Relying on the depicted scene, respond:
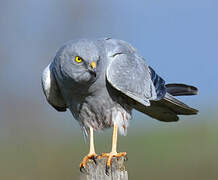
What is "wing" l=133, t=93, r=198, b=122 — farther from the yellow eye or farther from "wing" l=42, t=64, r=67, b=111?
the yellow eye

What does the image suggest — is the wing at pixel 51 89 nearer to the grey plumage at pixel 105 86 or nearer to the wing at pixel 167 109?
the grey plumage at pixel 105 86

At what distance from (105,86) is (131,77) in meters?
0.42

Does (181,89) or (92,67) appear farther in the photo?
(181,89)

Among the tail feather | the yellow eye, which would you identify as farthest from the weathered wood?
the tail feather

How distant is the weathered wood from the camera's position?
409cm

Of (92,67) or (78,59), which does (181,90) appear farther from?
(78,59)

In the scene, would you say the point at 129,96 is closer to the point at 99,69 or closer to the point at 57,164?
the point at 99,69

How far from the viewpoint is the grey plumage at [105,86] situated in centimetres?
495

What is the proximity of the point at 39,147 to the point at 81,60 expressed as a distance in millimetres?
6195

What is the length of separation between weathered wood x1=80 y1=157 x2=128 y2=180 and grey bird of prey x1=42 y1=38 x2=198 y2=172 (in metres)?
0.34

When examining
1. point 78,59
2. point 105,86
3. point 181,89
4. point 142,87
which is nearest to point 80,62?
point 78,59

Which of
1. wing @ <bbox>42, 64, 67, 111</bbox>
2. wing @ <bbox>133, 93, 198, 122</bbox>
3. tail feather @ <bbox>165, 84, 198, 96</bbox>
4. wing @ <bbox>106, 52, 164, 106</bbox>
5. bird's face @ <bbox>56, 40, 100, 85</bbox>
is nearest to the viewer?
bird's face @ <bbox>56, 40, 100, 85</bbox>

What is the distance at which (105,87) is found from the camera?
17.4 feet

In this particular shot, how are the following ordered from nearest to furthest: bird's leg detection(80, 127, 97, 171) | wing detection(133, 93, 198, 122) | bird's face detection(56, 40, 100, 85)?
1. bird's leg detection(80, 127, 97, 171)
2. bird's face detection(56, 40, 100, 85)
3. wing detection(133, 93, 198, 122)
